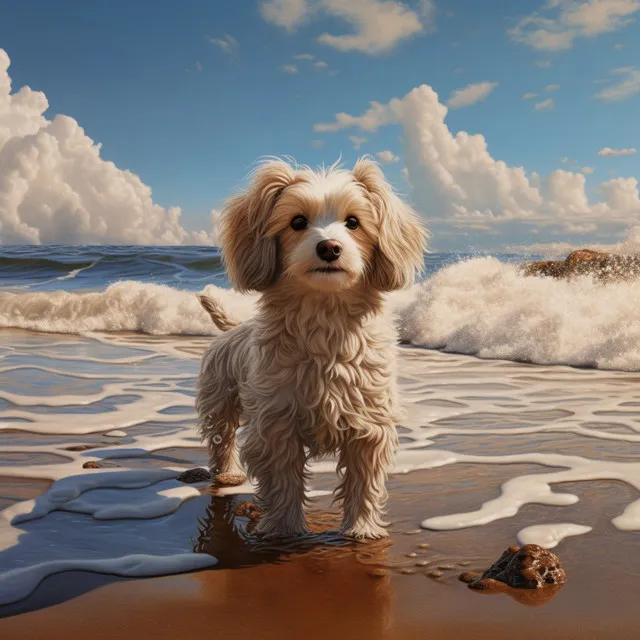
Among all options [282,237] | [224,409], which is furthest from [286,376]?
[224,409]

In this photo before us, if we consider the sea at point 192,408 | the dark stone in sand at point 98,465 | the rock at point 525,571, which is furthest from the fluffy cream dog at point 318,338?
the dark stone in sand at point 98,465

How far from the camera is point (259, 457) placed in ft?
12.1

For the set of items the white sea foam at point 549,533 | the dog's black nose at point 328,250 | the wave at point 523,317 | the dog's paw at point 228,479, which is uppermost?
the dog's black nose at point 328,250

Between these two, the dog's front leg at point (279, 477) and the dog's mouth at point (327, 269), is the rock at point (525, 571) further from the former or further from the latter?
the dog's mouth at point (327, 269)

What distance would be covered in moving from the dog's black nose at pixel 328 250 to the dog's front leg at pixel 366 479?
929 mm

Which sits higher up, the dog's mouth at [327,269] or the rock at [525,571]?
the dog's mouth at [327,269]

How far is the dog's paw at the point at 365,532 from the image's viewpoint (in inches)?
143

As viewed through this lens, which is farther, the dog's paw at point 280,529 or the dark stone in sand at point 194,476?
the dark stone in sand at point 194,476

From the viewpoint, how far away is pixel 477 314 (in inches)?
480

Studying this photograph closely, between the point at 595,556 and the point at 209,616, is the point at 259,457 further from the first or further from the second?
the point at 595,556

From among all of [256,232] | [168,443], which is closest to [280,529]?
[256,232]

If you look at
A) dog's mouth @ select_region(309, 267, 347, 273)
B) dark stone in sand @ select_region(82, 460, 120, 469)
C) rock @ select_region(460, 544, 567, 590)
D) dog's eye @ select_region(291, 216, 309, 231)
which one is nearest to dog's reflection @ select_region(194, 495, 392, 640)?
rock @ select_region(460, 544, 567, 590)

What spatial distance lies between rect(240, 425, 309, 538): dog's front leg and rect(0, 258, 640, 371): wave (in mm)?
4194

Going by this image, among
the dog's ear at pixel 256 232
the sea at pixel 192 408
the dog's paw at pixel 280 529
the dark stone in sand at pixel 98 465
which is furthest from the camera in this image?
the dark stone in sand at pixel 98 465
